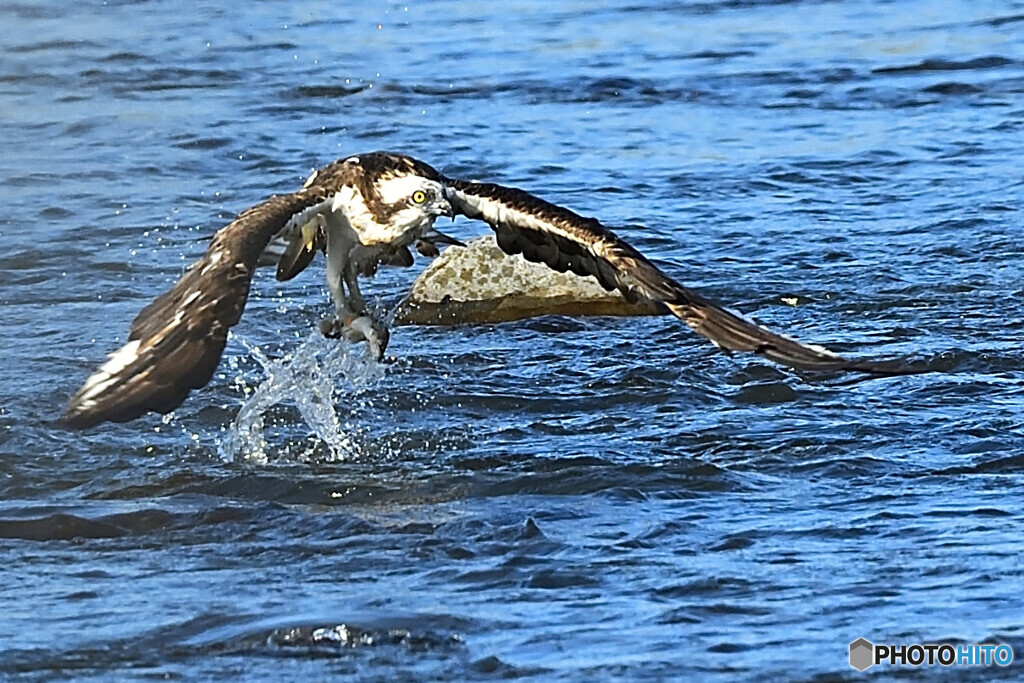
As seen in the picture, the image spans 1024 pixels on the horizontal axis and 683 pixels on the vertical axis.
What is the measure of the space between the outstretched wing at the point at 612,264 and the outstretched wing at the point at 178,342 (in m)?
1.17

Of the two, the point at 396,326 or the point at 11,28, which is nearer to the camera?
the point at 396,326

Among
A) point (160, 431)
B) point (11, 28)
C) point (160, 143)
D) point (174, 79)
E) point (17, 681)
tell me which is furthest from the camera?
point (11, 28)

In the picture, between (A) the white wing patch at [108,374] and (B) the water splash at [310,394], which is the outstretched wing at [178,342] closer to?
(A) the white wing patch at [108,374]

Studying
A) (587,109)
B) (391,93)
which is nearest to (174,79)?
(391,93)

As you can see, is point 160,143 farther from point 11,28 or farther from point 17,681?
point 17,681

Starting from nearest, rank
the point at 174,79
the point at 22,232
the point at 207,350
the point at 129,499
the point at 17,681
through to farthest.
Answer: the point at 17,681, the point at 207,350, the point at 129,499, the point at 22,232, the point at 174,79

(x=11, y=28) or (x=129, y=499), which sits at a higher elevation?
(x=11, y=28)

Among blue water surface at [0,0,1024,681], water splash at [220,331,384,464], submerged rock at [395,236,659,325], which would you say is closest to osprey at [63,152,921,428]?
water splash at [220,331,384,464]

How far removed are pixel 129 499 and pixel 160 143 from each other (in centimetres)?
627

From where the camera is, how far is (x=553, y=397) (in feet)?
26.5

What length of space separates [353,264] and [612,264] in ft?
3.90

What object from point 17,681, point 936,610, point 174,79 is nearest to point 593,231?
point 936,610

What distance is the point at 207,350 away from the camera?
18.7 feet

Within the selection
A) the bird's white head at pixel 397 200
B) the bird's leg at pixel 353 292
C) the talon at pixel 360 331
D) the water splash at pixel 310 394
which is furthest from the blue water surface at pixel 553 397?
the bird's white head at pixel 397 200
